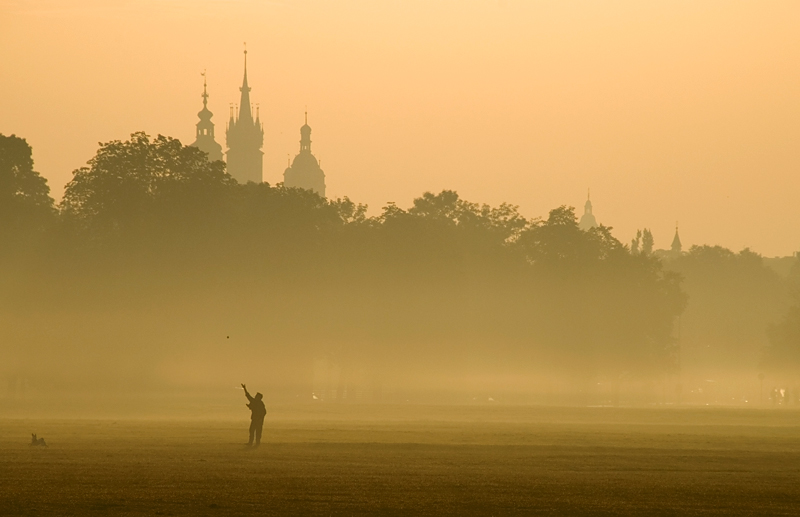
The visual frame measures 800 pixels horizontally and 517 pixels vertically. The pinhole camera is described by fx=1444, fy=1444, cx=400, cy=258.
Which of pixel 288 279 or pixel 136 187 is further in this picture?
pixel 288 279

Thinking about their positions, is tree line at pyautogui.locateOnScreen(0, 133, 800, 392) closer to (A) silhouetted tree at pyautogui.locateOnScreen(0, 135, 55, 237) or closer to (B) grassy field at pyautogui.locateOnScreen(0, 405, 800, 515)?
(A) silhouetted tree at pyautogui.locateOnScreen(0, 135, 55, 237)

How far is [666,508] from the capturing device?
97.3 ft

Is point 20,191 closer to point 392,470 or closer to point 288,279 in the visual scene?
point 288,279

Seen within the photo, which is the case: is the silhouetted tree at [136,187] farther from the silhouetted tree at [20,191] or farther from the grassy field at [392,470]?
the grassy field at [392,470]

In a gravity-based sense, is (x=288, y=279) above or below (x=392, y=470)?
above

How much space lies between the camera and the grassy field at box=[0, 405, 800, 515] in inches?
1155

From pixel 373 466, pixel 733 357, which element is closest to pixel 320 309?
pixel 373 466

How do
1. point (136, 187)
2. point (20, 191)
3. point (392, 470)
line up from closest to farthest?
point (392, 470) → point (136, 187) → point (20, 191)

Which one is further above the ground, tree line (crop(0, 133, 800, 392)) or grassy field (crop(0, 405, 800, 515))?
tree line (crop(0, 133, 800, 392))

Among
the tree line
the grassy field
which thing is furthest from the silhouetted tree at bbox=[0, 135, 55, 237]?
the grassy field

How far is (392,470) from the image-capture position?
37562 mm

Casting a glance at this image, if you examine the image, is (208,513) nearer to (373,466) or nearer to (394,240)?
(373,466)

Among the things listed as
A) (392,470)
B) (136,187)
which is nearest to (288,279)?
(136,187)

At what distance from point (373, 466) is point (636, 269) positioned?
94.9 meters
